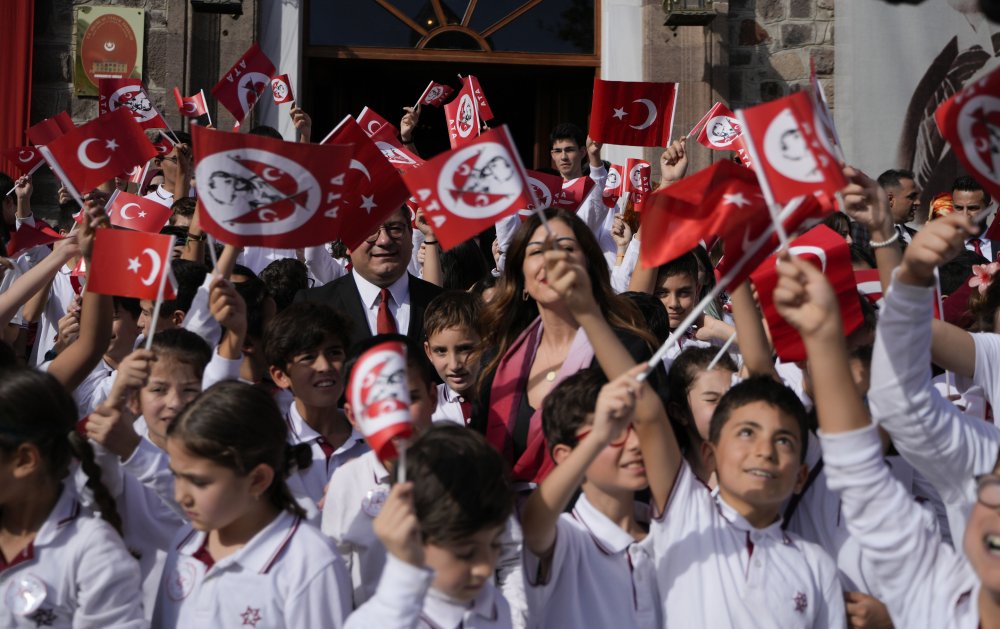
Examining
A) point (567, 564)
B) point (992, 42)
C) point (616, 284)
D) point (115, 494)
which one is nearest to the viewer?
point (567, 564)

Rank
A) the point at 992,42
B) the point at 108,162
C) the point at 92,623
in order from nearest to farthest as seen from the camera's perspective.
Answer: the point at 92,623
the point at 108,162
the point at 992,42

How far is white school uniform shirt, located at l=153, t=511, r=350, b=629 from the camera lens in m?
3.00

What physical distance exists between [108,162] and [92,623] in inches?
114

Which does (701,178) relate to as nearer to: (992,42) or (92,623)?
(92,623)

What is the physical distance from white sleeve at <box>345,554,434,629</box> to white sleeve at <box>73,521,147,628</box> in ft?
2.49

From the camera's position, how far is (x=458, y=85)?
454 inches

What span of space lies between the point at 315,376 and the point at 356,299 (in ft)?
3.78

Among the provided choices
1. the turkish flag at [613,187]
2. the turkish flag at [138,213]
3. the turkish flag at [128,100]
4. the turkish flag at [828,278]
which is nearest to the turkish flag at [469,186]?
the turkish flag at [828,278]

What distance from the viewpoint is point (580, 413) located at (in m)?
3.31

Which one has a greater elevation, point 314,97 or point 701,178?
point 314,97

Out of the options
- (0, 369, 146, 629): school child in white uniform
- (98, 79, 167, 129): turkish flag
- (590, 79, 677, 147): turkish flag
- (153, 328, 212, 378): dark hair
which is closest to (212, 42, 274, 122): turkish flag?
(98, 79, 167, 129): turkish flag

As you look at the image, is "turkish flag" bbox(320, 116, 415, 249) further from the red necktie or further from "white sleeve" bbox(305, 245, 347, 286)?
"white sleeve" bbox(305, 245, 347, 286)

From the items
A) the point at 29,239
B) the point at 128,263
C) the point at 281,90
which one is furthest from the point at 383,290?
the point at 281,90

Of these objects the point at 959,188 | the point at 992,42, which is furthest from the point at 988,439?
the point at 992,42
